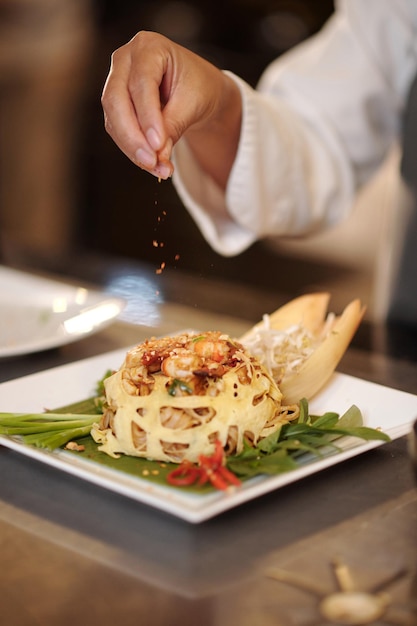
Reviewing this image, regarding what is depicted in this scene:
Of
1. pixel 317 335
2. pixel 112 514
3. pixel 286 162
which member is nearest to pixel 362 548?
pixel 112 514

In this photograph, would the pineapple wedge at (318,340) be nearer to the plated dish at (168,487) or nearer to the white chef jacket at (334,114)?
the plated dish at (168,487)

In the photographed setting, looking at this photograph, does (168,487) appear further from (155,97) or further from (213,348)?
(155,97)

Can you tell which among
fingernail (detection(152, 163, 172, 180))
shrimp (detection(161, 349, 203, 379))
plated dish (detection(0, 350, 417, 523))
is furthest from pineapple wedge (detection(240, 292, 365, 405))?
fingernail (detection(152, 163, 172, 180))

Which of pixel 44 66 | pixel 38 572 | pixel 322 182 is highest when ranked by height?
pixel 44 66

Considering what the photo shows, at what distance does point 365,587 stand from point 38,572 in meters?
0.23

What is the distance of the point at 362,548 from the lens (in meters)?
0.64

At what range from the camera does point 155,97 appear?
817mm

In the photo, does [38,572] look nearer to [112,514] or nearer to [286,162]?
[112,514]

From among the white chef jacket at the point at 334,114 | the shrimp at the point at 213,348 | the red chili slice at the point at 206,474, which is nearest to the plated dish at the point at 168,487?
the red chili slice at the point at 206,474

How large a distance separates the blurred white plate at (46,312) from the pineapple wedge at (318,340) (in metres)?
0.26

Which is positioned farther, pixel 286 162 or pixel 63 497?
pixel 286 162

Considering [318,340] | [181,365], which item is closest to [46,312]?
[318,340]

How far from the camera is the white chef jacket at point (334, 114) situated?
4.62 ft

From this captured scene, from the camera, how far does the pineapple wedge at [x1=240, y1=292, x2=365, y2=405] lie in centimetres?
90
